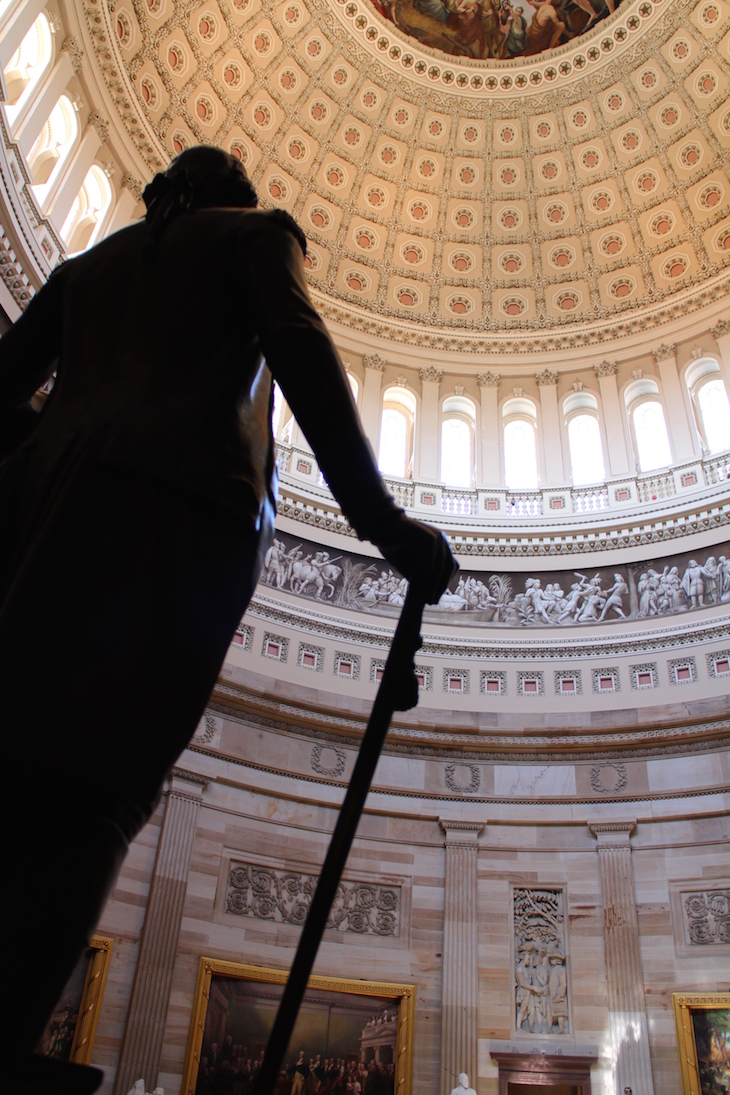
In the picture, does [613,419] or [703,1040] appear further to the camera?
[613,419]

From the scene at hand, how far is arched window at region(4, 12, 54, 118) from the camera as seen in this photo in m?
16.6

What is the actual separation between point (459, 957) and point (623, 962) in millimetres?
2878

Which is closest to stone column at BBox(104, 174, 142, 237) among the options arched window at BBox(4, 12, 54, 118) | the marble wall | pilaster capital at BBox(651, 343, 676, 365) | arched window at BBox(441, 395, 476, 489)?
arched window at BBox(4, 12, 54, 118)

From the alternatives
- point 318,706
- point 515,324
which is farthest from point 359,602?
point 515,324

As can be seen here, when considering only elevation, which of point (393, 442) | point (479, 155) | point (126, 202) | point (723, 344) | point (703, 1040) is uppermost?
point (479, 155)

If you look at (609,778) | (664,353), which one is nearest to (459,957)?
(609,778)

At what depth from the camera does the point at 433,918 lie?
53.8 ft

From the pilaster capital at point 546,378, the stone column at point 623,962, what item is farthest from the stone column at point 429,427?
the stone column at point 623,962

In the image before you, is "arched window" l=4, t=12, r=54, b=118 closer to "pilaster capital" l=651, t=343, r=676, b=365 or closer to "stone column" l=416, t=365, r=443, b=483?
"stone column" l=416, t=365, r=443, b=483

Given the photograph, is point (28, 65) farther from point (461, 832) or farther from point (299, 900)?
point (461, 832)

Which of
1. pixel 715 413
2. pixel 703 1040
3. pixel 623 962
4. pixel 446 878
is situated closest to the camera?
pixel 703 1040

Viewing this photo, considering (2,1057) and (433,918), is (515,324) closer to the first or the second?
(433,918)

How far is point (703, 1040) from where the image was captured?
14.3 metres

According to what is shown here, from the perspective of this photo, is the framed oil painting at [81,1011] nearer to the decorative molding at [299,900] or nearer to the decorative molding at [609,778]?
the decorative molding at [299,900]
